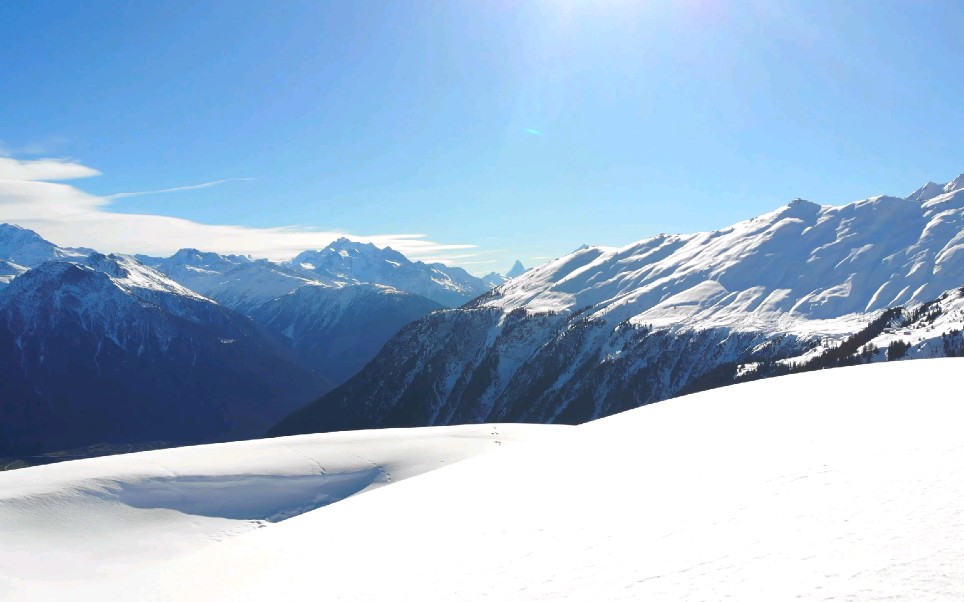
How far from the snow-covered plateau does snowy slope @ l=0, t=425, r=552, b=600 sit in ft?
0.37

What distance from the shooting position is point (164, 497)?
27.1 metres

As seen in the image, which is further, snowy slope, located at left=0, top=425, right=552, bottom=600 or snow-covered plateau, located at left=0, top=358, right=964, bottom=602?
snowy slope, located at left=0, top=425, right=552, bottom=600

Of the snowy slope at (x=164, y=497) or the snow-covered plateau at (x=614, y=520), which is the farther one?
the snowy slope at (x=164, y=497)

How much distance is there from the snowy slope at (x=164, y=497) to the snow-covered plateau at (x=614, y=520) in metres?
0.11

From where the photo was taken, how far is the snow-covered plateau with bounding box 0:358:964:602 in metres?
8.19

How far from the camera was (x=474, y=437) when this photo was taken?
40031 millimetres

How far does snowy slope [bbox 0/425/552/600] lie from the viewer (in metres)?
20.5

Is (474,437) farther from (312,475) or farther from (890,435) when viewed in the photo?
(890,435)

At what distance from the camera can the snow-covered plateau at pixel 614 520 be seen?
819cm

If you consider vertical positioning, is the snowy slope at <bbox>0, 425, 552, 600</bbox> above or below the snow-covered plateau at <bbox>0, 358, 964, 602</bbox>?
below

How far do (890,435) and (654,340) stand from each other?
7040 inches

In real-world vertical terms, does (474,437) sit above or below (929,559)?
below

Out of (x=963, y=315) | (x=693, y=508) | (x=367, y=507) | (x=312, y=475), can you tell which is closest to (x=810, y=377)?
(x=693, y=508)

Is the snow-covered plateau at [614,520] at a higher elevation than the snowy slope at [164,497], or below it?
higher
